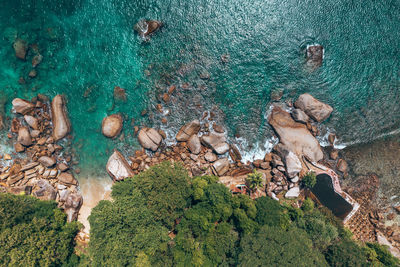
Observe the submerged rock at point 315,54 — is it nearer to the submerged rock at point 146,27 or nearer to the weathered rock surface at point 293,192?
the weathered rock surface at point 293,192

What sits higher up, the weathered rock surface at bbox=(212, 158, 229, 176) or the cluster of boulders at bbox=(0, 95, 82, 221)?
the weathered rock surface at bbox=(212, 158, 229, 176)

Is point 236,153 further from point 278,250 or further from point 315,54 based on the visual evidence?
point 315,54

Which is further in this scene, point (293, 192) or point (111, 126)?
point (111, 126)

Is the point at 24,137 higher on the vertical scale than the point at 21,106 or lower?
lower

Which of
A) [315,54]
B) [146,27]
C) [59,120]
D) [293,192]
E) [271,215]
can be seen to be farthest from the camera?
[315,54]

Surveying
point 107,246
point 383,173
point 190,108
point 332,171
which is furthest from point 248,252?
point 383,173

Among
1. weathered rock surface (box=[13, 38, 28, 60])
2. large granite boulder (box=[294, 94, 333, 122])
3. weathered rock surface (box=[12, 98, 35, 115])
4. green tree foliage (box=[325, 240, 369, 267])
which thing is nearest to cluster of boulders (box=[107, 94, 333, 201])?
large granite boulder (box=[294, 94, 333, 122])

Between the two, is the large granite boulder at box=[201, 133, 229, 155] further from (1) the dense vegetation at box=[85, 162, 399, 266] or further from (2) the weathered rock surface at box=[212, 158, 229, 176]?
(1) the dense vegetation at box=[85, 162, 399, 266]

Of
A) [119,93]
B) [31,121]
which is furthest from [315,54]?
[31,121]

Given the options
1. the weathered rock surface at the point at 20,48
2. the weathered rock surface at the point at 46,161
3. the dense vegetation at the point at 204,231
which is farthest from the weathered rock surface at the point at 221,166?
the weathered rock surface at the point at 20,48
